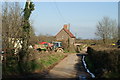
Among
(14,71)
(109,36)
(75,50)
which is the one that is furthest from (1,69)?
(109,36)

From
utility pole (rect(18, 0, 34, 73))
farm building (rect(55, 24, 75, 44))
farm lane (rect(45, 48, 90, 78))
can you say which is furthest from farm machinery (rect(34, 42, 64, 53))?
farm building (rect(55, 24, 75, 44))

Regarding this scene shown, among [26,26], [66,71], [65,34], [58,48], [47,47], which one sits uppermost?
[65,34]

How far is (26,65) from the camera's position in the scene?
13.0 meters

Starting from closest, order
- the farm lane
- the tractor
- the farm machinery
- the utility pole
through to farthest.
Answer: the farm lane, the utility pole, the farm machinery, the tractor

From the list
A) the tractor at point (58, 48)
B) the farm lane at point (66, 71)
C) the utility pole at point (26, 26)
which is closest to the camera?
the farm lane at point (66, 71)

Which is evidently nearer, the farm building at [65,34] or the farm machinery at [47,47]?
the farm machinery at [47,47]

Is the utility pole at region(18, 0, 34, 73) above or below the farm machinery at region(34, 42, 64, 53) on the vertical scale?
above

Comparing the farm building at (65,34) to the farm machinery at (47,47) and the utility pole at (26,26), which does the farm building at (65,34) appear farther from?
the utility pole at (26,26)

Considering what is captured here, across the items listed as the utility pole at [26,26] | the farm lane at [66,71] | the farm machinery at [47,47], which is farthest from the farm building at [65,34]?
the utility pole at [26,26]

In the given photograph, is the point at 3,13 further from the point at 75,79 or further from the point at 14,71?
the point at 75,79

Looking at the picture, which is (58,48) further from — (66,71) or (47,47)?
(66,71)

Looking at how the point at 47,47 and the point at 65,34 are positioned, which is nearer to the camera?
the point at 47,47

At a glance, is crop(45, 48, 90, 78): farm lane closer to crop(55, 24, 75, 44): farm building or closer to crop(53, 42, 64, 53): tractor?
crop(53, 42, 64, 53): tractor

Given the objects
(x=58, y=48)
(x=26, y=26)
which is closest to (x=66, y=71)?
(x=26, y=26)
